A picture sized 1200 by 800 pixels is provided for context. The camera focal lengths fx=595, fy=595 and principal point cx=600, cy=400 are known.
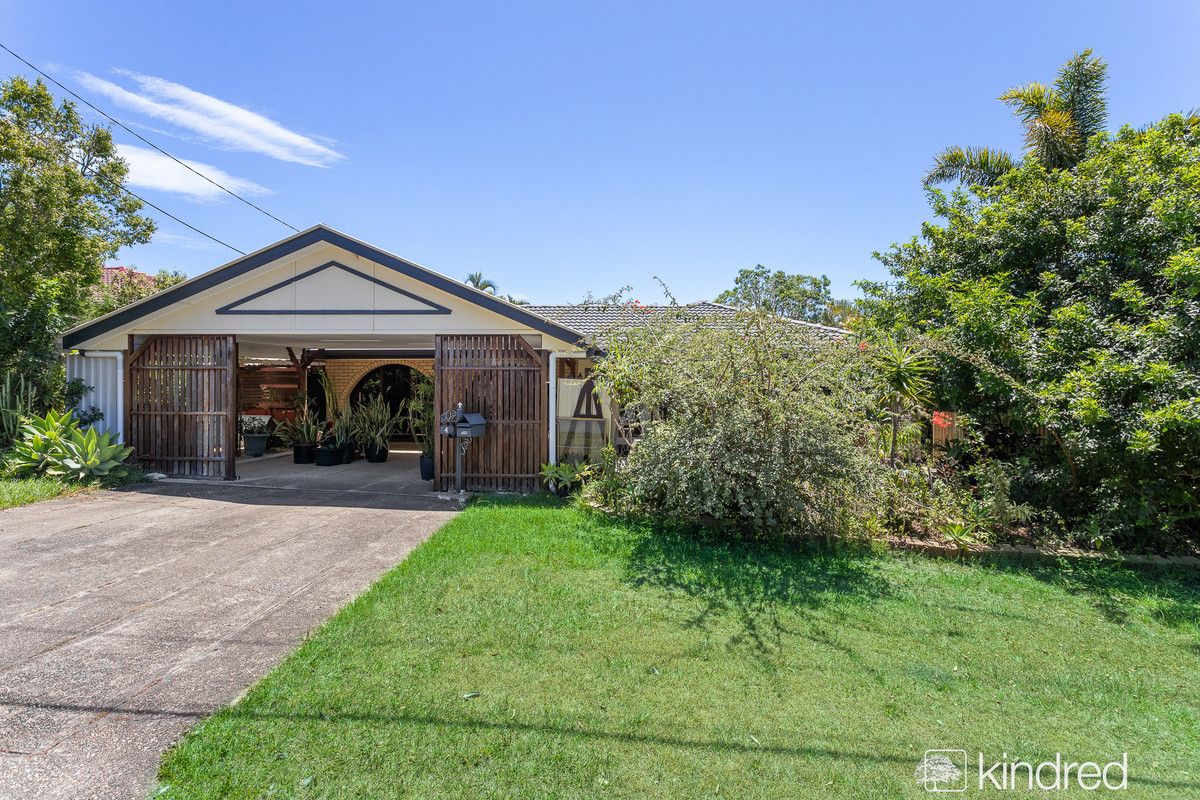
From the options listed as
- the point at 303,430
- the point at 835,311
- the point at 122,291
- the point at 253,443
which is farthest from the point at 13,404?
the point at 835,311

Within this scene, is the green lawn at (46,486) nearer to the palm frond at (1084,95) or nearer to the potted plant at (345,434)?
the potted plant at (345,434)

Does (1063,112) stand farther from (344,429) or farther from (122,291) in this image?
(122,291)

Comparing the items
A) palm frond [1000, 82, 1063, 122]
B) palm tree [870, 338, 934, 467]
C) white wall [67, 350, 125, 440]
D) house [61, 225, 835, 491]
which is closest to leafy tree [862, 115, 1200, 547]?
palm tree [870, 338, 934, 467]

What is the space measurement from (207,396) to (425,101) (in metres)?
7.01

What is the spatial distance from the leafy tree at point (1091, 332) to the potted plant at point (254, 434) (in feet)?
44.4

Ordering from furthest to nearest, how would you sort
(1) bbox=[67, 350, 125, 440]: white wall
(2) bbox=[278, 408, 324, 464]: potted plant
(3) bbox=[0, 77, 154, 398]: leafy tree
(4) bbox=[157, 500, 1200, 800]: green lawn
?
(2) bbox=[278, 408, 324, 464]: potted plant → (3) bbox=[0, 77, 154, 398]: leafy tree → (1) bbox=[67, 350, 125, 440]: white wall → (4) bbox=[157, 500, 1200, 800]: green lawn

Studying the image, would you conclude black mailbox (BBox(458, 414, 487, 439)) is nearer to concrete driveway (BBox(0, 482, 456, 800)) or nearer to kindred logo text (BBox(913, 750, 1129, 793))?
concrete driveway (BBox(0, 482, 456, 800))

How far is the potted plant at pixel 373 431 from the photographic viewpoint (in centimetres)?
1352

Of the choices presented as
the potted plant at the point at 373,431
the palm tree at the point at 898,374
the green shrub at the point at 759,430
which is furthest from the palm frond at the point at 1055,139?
the potted plant at the point at 373,431

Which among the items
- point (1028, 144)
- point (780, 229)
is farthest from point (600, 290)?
point (1028, 144)

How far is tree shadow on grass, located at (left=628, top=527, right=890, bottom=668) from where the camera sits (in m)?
4.28

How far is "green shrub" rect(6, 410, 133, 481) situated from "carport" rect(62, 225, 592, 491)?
915 mm

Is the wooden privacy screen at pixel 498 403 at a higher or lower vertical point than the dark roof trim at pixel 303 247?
lower

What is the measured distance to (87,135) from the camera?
14.5m
